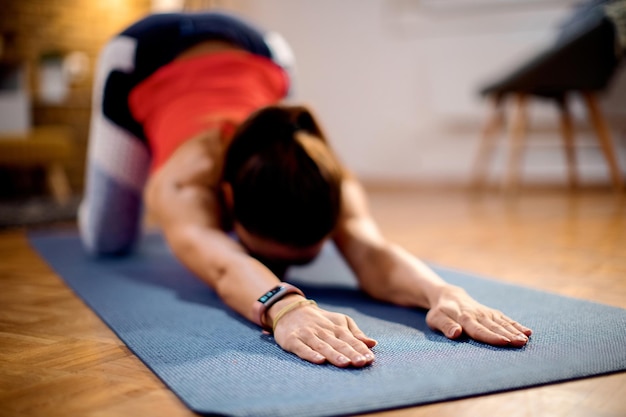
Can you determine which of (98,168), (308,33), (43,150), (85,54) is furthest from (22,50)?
(98,168)

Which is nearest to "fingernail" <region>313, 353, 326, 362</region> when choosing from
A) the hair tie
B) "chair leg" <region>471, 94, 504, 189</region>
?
the hair tie

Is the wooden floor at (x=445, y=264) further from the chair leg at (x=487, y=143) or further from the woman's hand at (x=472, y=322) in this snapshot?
the chair leg at (x=487, y=143)

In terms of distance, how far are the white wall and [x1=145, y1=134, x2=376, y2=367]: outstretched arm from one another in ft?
8.94

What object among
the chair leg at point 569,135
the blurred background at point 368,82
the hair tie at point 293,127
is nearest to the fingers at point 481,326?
the hair tie at point 293,127

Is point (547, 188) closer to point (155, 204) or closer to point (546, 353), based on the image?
point (155, 204)

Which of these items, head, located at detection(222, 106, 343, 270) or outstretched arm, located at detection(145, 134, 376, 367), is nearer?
outstretched arm, located at detection(145, 134, 376, 367)

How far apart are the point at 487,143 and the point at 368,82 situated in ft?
3.59

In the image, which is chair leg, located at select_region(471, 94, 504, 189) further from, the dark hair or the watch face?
the watch face

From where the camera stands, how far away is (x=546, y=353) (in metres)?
0.83

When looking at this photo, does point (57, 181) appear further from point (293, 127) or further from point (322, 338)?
point (322, 338)

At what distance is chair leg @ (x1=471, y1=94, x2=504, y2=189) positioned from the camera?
3.31 meters

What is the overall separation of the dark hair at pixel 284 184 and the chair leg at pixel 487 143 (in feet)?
7.07

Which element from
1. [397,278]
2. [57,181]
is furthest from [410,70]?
[397,278]

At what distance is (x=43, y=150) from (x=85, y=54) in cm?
91
